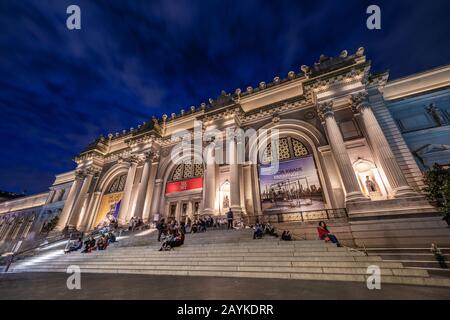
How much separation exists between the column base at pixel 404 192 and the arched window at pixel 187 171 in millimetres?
14725

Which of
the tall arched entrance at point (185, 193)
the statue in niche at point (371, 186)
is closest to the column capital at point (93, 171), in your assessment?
the tall arched entrance at point (185, 193)

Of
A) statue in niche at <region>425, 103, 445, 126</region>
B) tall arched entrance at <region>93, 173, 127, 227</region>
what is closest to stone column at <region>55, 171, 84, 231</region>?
tall arched entrance at <region>93, 173, 127, 227</region>

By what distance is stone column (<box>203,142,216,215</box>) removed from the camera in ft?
49.7

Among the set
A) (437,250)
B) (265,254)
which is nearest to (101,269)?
(265,254)

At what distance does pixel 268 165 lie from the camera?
51.5 feet

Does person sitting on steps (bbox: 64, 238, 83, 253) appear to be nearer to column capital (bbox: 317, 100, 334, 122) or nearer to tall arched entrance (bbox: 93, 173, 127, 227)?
tall arched entrance (bbox: 93, 173, 127, 227)

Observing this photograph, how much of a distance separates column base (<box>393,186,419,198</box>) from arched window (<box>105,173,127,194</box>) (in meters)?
25.2

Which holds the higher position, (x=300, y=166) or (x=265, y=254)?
(x=300, y=166)

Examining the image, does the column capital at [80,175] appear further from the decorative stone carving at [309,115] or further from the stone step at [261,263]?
the decorative stone carving at [309,115]

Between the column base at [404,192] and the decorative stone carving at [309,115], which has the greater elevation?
the decorative stone carving at [309,115]

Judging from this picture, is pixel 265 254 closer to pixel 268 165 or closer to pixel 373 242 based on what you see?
pixel 373 242

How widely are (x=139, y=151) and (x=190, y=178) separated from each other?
24.2ft

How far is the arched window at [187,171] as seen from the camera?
19.1m
